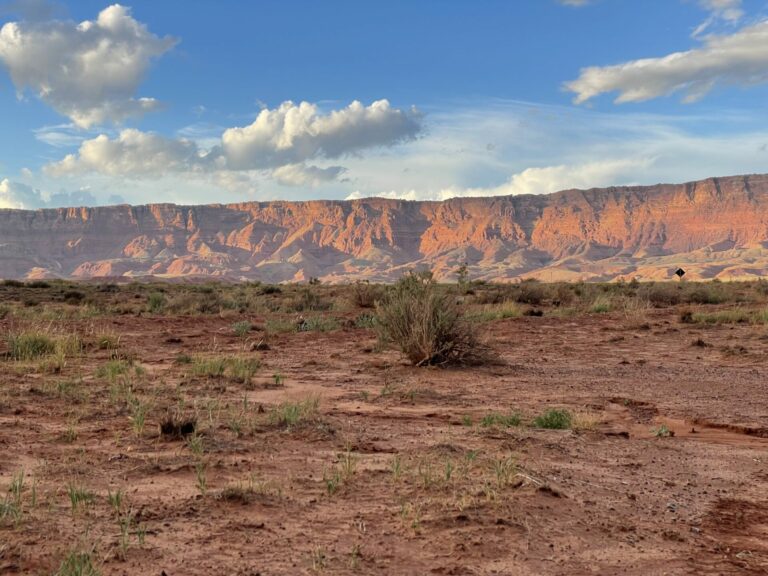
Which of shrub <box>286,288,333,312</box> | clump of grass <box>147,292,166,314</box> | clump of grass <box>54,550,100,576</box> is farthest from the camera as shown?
shrub <box>286,288,333,312</box>

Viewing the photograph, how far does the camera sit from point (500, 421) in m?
6.61

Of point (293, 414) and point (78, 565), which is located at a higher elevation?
point (78, 565)

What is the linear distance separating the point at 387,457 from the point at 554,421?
2.12 meters

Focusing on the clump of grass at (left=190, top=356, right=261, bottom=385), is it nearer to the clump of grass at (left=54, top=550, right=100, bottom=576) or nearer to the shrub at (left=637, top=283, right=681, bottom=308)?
the clump of grass at (left=54, top=550, right=100, bottom=576)

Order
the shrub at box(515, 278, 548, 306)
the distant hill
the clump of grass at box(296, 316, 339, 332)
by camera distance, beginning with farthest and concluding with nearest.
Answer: the distant hill → the shrub at box(515, 278, 548, 306) → the clump of grass at box(296, 316, 339, 332)

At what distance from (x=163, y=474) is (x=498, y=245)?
182 m

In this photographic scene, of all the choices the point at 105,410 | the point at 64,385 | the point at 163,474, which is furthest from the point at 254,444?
the point at 64,385

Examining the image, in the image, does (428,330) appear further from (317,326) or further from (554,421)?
(317,326)

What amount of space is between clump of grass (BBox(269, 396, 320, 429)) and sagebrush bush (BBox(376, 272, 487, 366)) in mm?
3690

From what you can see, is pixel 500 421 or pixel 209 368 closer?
pixel 500 421

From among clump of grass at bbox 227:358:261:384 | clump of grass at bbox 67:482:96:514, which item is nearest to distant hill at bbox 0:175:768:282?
clump of grass at bbox 227:358:261:384

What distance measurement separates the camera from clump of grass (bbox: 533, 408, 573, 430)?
660 centimetres

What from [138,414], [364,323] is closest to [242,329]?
[364,323]

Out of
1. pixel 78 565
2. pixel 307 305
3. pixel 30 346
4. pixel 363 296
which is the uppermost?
pixel 78 565
